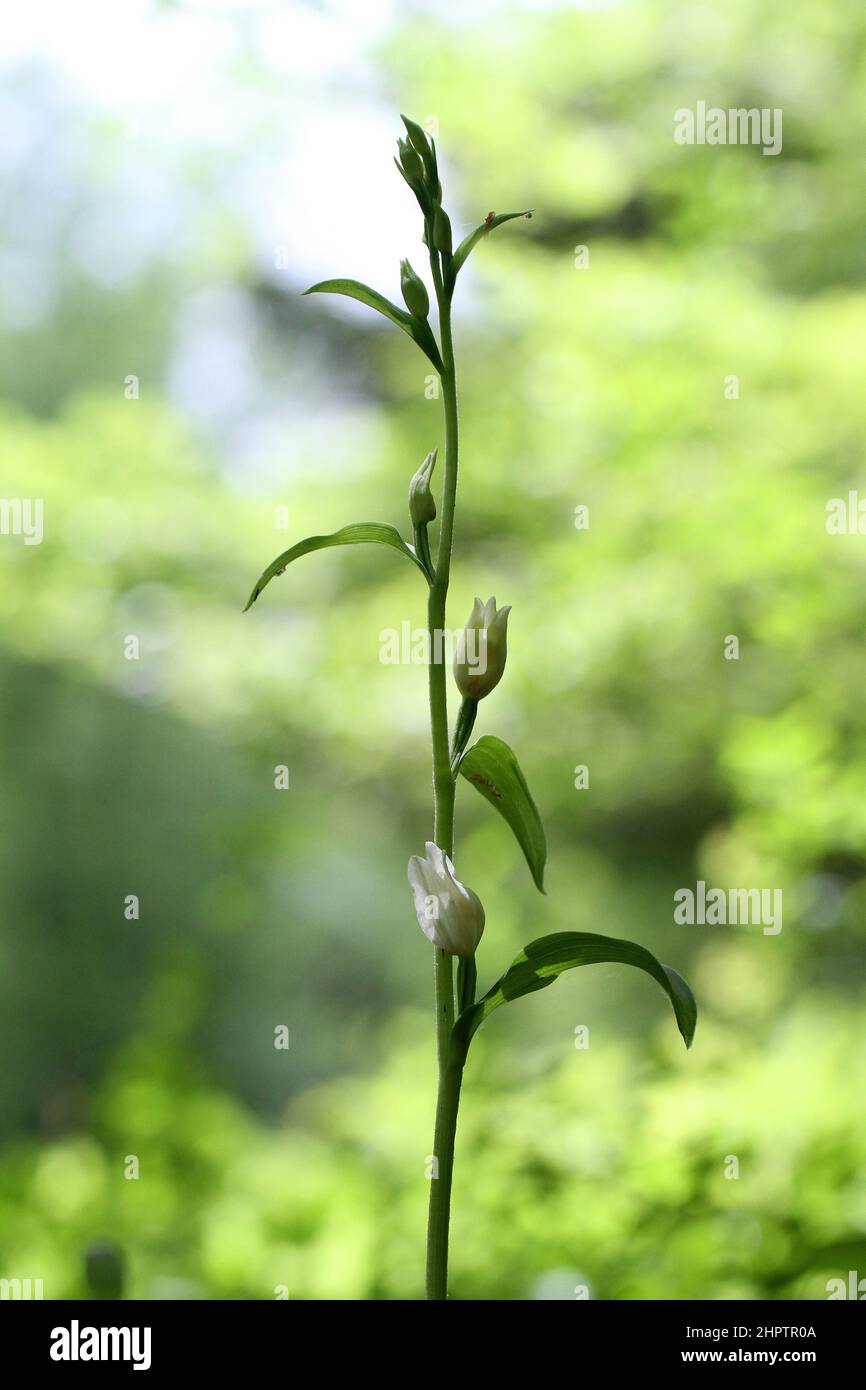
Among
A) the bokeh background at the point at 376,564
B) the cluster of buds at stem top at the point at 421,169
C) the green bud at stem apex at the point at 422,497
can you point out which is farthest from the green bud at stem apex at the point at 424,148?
the bokeh background at the point at 376,564

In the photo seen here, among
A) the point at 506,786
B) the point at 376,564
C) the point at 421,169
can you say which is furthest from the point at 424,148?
the point at 376,564

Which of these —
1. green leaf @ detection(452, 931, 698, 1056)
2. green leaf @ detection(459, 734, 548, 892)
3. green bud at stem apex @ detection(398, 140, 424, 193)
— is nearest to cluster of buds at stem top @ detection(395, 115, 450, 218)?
green bud at stem apex @ detection(398, 140, 424, 193)

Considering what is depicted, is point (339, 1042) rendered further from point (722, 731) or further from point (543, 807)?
point (722, 731)

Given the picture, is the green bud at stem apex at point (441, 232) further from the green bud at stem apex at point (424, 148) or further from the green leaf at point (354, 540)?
the green leaf at point (354, 540)

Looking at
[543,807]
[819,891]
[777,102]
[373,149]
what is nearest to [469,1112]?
[543,807]

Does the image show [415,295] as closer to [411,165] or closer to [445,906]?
[411,165]

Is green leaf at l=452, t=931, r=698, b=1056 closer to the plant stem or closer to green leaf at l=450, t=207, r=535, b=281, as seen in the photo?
the plant stem
